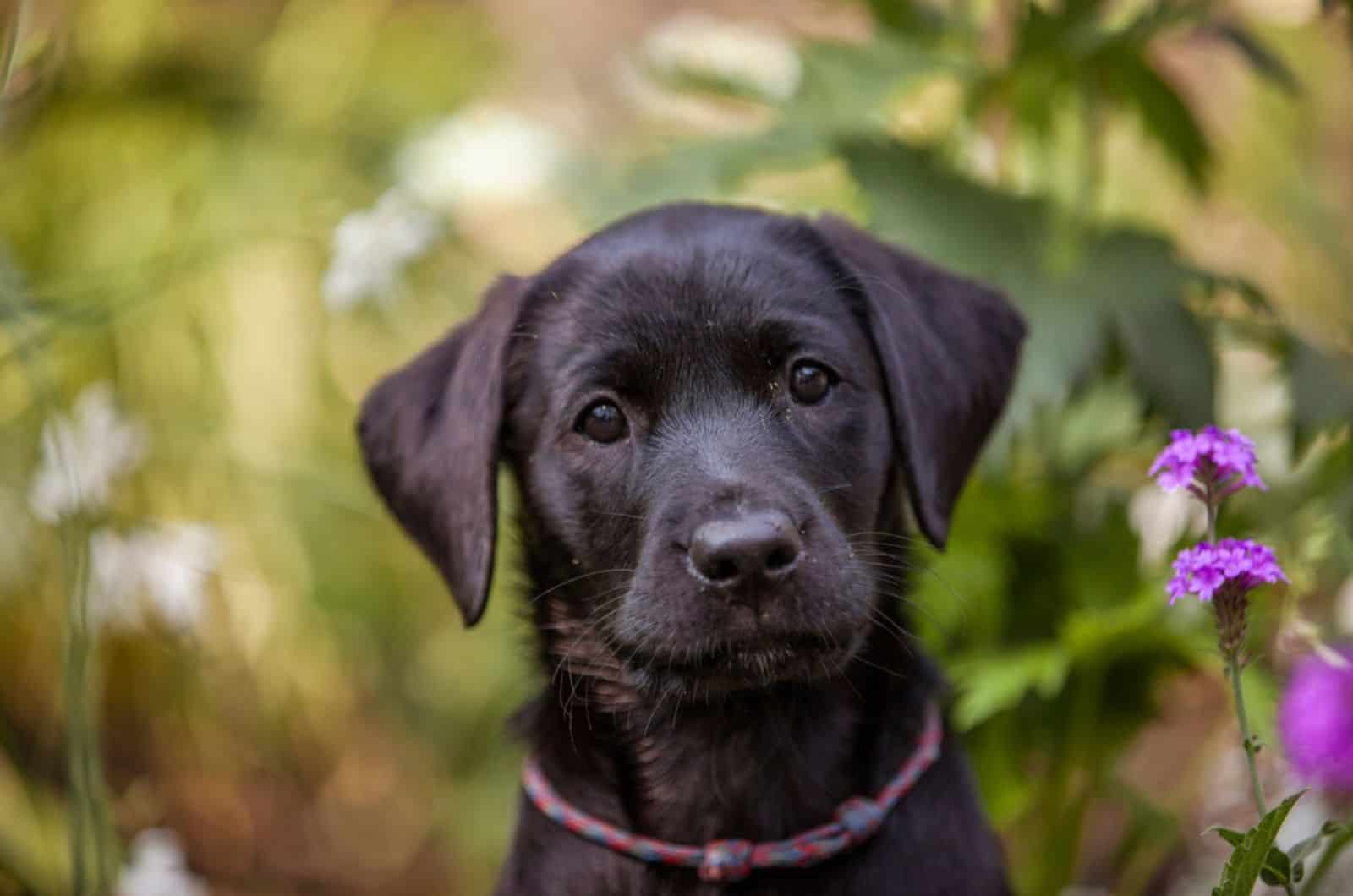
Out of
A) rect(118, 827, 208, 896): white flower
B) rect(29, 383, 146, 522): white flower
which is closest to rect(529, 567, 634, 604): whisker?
rect(29, 383, 146, 522): white flower

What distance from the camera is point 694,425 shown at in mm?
2297

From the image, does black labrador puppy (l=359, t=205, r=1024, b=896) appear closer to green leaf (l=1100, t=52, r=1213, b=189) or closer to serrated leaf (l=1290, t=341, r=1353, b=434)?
serrated leaf (l=1290, t=341, r=1353, b=434)

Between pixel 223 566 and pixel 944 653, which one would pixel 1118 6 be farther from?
pixel 223 566

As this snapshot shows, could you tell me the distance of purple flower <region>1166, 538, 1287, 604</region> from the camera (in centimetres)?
181

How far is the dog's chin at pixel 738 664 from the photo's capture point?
213cm

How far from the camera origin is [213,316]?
4699 mm

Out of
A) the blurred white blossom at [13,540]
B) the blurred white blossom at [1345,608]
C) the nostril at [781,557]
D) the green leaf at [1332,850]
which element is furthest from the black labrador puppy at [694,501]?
the blurred white blossom at [13,540]

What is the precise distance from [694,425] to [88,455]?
1.80m

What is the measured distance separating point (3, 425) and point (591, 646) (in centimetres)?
226

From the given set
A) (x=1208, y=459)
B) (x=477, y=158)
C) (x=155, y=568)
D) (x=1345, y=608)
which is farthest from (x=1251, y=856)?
(x=477, y=158)

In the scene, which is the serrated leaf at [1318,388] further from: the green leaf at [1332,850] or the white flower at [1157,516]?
the green leaf at [1332,850]

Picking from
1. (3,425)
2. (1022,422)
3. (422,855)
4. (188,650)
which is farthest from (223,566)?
(1022,422)

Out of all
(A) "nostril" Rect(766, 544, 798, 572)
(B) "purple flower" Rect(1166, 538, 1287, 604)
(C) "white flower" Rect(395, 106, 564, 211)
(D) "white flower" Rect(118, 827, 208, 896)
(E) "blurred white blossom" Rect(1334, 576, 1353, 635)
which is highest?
(B) "purple flower" Rect(1166, 538, 1287, 604)

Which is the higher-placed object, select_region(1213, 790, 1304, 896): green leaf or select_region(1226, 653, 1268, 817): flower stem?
select_region(1226, 653, 1268, 817): flower stem
